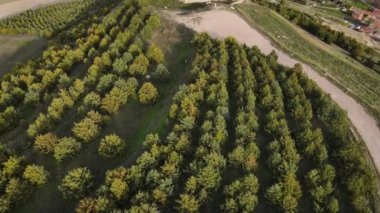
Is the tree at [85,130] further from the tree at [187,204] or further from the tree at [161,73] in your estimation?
the tree at [187,204]

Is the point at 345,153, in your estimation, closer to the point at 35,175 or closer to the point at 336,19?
the point at 35,175

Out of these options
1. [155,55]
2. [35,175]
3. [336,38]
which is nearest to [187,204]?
[35,175]

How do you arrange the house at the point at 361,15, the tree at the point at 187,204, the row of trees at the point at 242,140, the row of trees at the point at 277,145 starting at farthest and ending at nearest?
the house at the point at 361,15, the row of trees at the point at 277,145, the row of trees at the point at 242,140, the tree at the point at 187,204

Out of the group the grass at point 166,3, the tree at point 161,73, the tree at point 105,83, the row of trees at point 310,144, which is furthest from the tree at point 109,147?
the grass at point 166,3

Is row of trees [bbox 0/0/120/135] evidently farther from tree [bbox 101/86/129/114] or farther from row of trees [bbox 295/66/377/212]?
row of trees [bbox 295/66/377/212]

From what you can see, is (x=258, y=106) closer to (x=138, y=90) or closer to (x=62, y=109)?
(x=138, y=90)

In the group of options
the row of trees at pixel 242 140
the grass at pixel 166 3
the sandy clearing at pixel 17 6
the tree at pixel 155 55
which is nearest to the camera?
the row of trees at pixel 242 140

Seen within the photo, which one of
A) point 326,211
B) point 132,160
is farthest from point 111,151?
point 326,211

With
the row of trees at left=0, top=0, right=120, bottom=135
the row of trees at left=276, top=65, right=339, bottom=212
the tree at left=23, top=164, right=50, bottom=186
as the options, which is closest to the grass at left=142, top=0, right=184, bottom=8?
the row of trees at left=0, top=0, right=120, bottom=135
